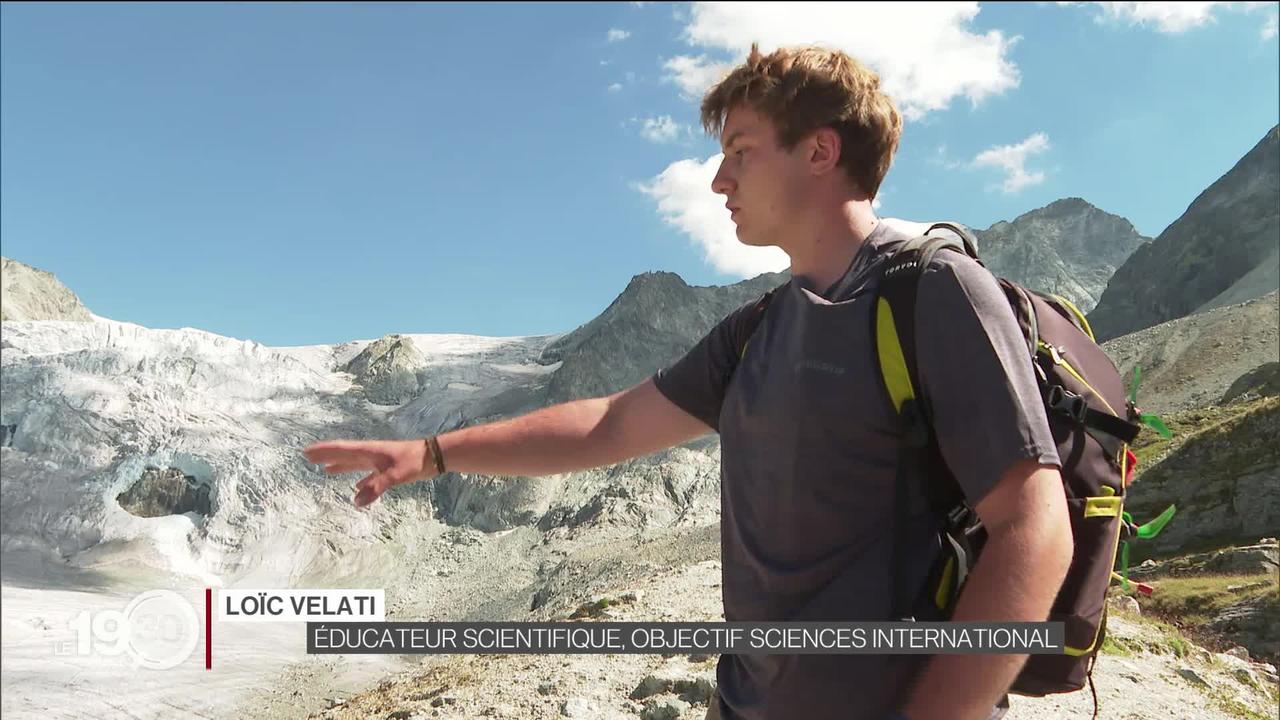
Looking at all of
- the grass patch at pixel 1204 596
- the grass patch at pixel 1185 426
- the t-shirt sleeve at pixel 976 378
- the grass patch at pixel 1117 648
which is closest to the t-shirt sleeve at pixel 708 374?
the t-shirt sleeve at pixel 976 378

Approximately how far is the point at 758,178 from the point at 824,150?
0.70ft

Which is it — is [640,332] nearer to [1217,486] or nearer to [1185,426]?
[1185,426]

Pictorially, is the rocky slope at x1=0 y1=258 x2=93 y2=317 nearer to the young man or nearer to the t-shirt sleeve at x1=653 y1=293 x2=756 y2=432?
the t-shirt sleeve at x1=653 y1=293 x2=756 y2=432

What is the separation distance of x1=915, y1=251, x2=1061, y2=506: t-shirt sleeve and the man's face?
622 millimetres

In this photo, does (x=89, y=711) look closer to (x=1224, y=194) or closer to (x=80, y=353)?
(x=80, y=353)

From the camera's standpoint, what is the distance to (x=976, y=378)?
5.91ft

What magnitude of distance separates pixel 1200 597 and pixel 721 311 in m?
110

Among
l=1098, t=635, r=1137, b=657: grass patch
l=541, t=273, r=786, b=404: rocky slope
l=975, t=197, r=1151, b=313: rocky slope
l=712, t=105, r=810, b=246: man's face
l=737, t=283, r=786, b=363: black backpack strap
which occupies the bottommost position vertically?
l=1098, t=635, r=1137, b=657: grass patch

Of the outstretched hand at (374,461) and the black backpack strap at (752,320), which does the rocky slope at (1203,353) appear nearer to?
the black backpack strap at (752,320)

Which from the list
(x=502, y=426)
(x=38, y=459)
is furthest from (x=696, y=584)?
(x=38, y=459)

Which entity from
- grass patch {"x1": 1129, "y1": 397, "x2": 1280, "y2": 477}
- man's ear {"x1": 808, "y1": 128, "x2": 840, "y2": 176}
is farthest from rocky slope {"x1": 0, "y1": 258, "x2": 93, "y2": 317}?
man's ear {"x1": 808, "y1": 128, "x2": 840, "y2": 176}

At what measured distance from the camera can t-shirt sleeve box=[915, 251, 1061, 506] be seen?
1768 mm

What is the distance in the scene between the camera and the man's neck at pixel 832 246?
2293 mm

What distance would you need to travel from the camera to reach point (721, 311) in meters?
130
